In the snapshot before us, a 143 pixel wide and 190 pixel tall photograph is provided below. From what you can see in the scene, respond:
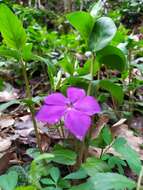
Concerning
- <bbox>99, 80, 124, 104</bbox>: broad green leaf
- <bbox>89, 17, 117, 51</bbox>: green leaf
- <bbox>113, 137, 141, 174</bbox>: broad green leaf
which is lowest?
<bbox>113, 137, 141, 174</bbox>: broad green leaf

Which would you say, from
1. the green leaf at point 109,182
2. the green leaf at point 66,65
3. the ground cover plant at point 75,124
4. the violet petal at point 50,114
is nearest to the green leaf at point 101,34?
the ground cover plant at point 75,124

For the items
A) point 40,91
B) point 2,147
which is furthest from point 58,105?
point 40,91

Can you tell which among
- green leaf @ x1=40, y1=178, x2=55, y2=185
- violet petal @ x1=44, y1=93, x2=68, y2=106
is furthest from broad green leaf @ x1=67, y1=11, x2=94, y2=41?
green leaf @ x1=40, y1=178, x2=55, y2=185

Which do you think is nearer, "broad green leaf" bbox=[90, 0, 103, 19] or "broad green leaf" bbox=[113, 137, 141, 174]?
"broad green leaf" bbox=[113, 137, 141, 174]

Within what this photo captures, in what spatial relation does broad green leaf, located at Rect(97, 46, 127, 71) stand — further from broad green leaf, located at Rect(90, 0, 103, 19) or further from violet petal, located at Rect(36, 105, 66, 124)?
violet petal, located at Rect(36, 105, 66, 124)

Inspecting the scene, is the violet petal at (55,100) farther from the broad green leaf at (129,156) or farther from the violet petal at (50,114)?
the broad green leaf at (129,156)

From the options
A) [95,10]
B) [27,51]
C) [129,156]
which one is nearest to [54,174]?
[129,156]

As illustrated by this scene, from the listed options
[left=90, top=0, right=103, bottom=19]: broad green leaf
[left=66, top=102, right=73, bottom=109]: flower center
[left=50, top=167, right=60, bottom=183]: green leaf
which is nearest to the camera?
[left=66, top=102, right=73, bottom=109]: flower center
